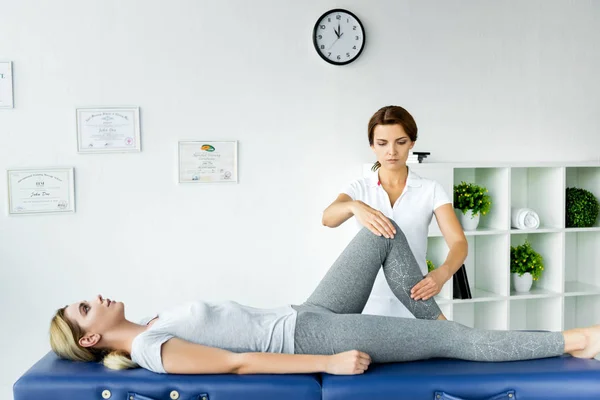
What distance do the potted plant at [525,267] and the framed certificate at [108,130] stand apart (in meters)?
2.09

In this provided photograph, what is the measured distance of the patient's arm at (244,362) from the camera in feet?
5.95

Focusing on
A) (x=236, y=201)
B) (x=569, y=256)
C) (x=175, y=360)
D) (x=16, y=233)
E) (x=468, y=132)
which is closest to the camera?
(x=175, y=360)

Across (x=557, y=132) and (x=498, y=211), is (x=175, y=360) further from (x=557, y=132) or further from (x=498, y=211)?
(x=557, y=132)

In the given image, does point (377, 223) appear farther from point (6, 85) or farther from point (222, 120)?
point (6, 85)

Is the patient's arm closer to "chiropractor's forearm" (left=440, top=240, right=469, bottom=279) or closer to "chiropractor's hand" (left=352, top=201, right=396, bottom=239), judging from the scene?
"chiropractor's hand" (left=352, top=201, right=396, bottom=239)

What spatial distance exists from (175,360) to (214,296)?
1634mm

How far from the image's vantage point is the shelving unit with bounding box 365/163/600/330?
11.7 feet

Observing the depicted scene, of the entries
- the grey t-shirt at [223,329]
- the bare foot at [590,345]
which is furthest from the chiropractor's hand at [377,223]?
the bare foot at [590,345]

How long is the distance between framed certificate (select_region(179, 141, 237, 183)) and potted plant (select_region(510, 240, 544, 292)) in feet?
Answer: 5.24

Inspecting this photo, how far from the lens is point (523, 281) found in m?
3.67

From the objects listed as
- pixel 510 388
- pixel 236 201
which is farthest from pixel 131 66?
pixel 510 388

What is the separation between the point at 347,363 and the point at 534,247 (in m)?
2.35

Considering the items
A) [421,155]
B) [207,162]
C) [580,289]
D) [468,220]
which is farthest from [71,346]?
[580,289]

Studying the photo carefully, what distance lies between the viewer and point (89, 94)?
3.26 metres
